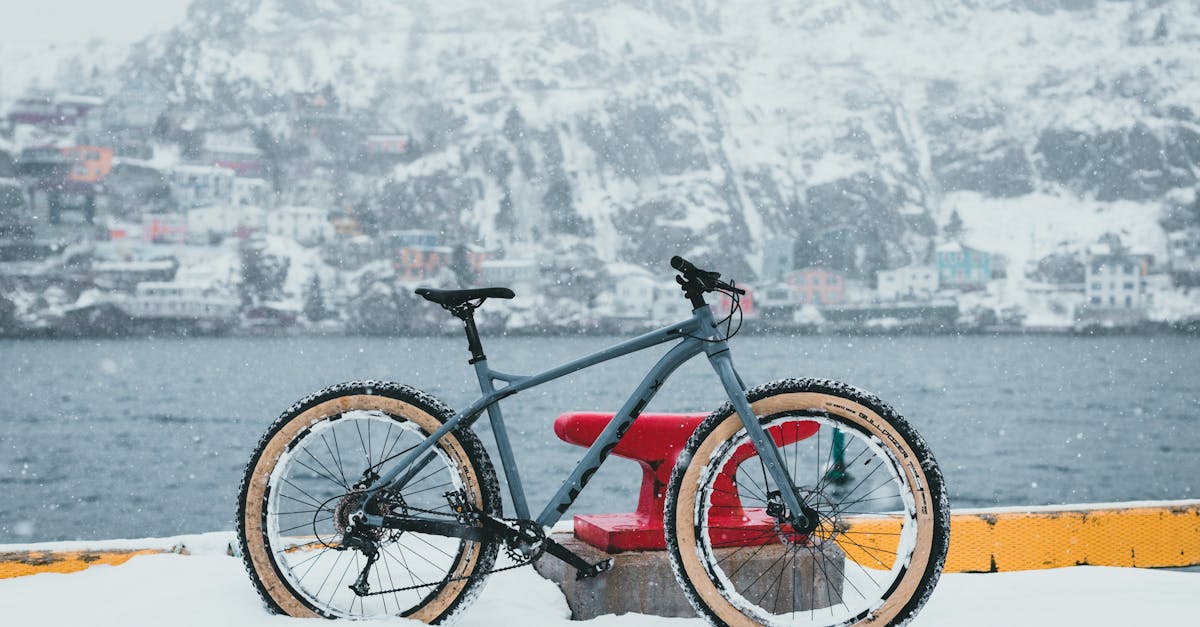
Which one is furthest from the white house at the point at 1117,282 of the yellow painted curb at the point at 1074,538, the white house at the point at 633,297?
the yellow painted curb at the point at 1074,538

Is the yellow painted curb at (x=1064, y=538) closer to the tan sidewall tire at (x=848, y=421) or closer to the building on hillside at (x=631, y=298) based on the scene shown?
the tan sidewall tire at (x=848, y=421)

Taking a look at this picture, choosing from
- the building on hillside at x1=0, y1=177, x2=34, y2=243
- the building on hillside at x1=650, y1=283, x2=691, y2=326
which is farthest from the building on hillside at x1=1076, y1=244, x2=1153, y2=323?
the building on hillside at x1=0, y1=177, x2=34, y2=243

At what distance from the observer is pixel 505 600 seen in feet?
11.6

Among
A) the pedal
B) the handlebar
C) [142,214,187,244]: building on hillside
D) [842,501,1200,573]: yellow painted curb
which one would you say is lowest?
[842,501,1200,573]: yellow painted curb

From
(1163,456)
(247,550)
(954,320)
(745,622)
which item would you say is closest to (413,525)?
A: (247,550)

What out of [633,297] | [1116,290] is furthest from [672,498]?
[1116,290]

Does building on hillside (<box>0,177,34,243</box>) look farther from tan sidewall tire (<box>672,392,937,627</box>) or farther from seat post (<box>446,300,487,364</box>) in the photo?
tan sidewall tire (<box>672,392,937,627</box>)

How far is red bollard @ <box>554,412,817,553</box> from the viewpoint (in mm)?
3471

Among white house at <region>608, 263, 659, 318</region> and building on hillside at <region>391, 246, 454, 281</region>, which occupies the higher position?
building on hillside at <region>391, 246, 454, 281</region>

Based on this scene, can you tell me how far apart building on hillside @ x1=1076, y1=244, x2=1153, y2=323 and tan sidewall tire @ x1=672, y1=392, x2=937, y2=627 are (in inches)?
7512

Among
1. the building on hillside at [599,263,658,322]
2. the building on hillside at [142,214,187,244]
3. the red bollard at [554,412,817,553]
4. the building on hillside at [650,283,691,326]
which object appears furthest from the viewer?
the building on hillside at [142,214,187,244]

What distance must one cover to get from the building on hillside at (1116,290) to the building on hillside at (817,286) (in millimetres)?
40820

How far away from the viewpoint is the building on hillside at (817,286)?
606 feet

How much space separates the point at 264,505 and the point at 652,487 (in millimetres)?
1306
